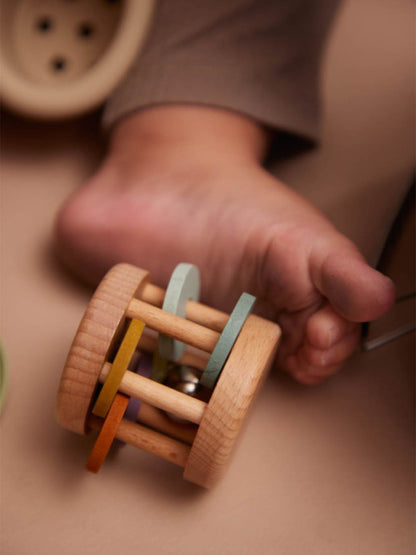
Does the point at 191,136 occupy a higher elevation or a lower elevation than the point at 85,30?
lower

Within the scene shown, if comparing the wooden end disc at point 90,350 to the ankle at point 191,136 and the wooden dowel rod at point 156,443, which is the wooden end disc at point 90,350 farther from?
the ankle at point 191,136

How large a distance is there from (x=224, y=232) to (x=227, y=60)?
0.73 feet

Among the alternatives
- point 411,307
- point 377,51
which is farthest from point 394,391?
point 377,51

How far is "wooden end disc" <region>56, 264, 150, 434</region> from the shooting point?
15.6 inches

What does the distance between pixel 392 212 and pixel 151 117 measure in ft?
0.92

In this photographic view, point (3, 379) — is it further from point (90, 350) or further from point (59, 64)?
point (59, 64)

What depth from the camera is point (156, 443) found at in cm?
43

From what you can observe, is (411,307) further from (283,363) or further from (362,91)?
(362,91)

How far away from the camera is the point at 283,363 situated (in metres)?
0.52

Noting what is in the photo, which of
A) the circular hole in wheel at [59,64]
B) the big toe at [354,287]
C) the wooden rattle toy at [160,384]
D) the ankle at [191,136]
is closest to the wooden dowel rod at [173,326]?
the wooden rattle toy at [160,384]

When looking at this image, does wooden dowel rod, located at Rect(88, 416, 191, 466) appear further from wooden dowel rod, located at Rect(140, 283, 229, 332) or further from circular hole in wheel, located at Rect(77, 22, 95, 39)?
circular hole in wheel, located at Rect(77, 22, 95, 39)

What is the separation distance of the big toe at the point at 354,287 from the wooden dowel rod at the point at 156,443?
168 millimetres

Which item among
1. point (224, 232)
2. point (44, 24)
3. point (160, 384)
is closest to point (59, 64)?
point (44, 24)

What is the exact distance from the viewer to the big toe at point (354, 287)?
16.7 inches
